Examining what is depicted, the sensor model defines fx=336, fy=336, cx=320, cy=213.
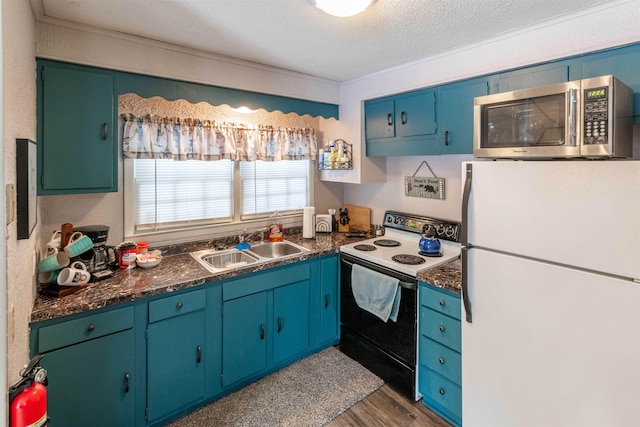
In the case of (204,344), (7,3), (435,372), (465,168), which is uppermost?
(7,3)

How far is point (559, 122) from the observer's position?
1.55 metres

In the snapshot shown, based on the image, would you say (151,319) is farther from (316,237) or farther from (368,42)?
(368,42)

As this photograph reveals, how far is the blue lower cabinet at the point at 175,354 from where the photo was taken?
1990 mm

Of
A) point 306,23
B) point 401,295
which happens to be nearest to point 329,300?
point 401,295

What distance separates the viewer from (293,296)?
262 cm

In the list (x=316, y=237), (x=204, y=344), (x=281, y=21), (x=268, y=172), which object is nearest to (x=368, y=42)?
(x=281, y=21)

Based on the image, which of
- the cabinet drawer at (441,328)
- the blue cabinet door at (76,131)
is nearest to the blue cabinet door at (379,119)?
the cabinet drawer at (441,328)

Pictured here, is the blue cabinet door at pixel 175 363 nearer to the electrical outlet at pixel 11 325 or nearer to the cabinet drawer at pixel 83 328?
the cabinet drawer at pixel 83 328

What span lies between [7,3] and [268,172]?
2216 mm

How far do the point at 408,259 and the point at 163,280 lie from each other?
1665mm

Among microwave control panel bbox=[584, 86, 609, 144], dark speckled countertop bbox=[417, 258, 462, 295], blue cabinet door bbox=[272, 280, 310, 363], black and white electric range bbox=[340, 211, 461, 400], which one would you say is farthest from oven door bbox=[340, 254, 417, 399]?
microwave control panel bbox=[584, 86, 609, 144]

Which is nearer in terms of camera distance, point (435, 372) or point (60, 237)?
point (60, 237)

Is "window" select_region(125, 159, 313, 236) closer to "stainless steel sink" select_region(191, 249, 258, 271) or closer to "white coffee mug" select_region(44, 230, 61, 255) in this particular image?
"stainless steel sink" select_region(191, 249, 258, 271)

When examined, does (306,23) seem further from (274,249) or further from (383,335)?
(383,335)
